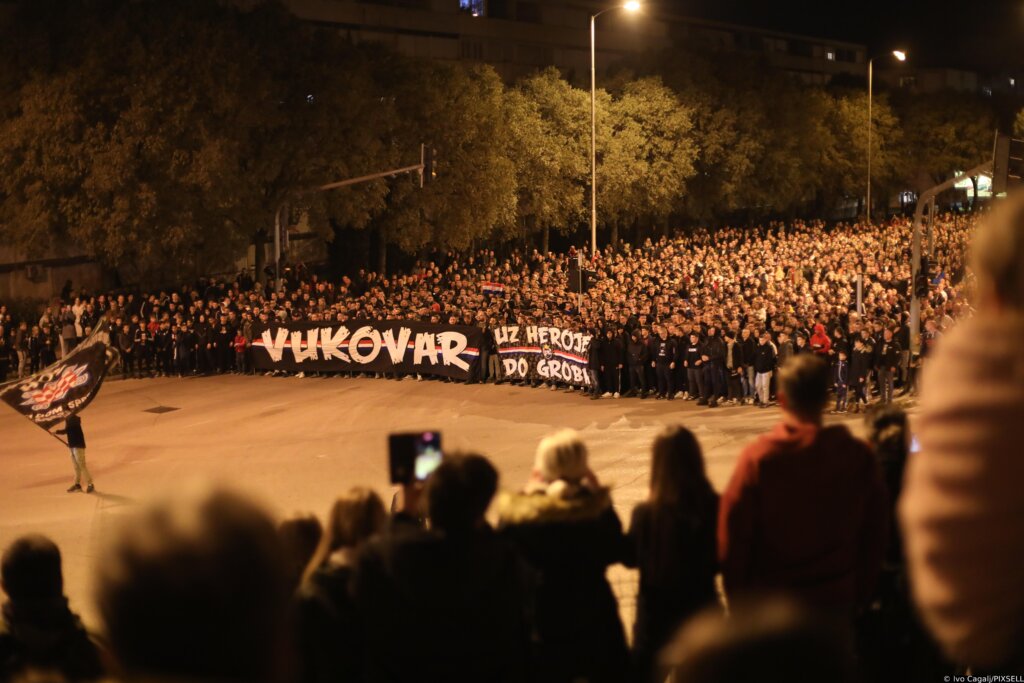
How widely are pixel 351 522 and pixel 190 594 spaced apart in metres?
2.74

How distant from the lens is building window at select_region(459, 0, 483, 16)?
72.4 m

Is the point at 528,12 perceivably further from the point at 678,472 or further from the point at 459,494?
the point at 459,494

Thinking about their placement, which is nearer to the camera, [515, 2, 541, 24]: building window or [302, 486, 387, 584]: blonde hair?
[302, 486, 387, 584]: blonde hair

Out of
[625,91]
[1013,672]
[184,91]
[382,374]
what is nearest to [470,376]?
[382,374]

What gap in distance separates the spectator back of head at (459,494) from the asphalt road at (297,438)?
19.6ft

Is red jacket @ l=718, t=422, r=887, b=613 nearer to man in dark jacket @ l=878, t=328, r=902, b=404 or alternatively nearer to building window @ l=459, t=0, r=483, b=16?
man in dark jacket @ l=878, t=328, r=902, b=404

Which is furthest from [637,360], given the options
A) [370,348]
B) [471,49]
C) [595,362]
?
[471,49]

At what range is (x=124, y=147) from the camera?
115 ft

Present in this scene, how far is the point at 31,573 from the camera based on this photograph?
4223 millimetres

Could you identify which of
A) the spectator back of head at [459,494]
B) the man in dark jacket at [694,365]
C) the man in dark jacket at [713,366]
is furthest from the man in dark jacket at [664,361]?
the spectator back of head at [459,494]

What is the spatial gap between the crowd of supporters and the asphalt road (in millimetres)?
1112

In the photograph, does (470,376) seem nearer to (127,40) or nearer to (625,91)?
(127,40)

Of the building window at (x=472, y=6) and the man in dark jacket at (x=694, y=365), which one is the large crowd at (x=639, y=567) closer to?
the man in dark jacket at (x=694, y=365)

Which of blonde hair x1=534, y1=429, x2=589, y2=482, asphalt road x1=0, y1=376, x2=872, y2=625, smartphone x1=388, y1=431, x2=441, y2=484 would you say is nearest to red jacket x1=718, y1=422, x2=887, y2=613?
blonde hair x1=534, y1=429, x2=589, y2=482
